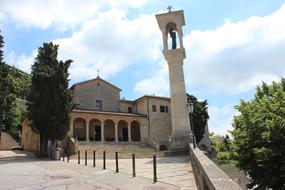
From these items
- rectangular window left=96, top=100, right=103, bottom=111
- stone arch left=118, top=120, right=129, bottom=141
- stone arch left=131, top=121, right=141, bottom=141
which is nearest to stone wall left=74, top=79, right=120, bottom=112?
rectangular window left=96, top=100, right=103, bottom=111

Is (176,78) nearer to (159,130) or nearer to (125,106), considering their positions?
(159,130)

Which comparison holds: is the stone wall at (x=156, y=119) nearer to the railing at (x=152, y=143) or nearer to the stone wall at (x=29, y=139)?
the railing at (x=152, y=143)

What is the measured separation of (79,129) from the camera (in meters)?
41.3

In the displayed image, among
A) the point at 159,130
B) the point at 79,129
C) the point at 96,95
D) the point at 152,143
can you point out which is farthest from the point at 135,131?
the point at 79,129

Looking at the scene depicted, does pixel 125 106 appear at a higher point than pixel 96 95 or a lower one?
lower

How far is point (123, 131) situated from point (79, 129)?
707 centimetres

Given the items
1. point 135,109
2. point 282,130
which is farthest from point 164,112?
point 282,130

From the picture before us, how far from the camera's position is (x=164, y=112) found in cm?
4750

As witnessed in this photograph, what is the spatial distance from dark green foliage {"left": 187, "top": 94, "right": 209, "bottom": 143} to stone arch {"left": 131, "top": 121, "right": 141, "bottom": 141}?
8.21m

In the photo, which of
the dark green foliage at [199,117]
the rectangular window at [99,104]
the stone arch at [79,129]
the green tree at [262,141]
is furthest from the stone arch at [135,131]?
the green tree at [262,141]

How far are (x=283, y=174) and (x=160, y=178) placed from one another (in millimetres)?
4625

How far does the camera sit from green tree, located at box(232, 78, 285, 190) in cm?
1196

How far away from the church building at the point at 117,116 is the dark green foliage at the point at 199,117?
480cm

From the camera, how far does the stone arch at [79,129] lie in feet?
132
